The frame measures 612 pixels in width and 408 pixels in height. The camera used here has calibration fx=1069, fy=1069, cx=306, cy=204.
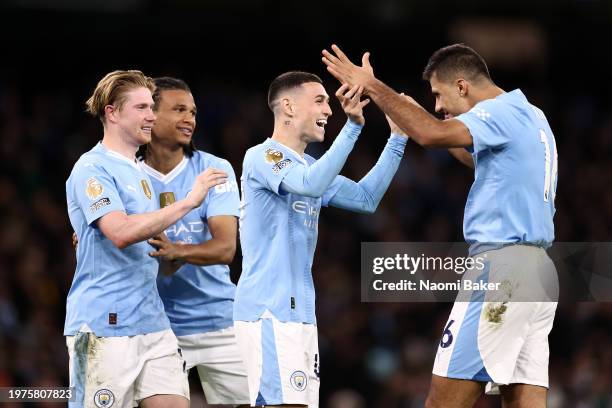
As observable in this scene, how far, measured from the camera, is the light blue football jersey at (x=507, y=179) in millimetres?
6031

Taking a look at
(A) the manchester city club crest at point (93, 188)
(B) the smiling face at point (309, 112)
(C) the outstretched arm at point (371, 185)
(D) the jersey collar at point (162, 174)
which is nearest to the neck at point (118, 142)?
Result: (A) the manchester city club crest at point (93, 188)

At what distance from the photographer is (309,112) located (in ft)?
21.9

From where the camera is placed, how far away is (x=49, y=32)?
17438 millimetres

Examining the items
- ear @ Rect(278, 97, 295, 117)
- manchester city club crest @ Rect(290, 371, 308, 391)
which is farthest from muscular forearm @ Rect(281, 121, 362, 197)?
manchester city club crest @ Rect(290, 371, 308, 391)

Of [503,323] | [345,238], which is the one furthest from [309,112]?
[345,238]

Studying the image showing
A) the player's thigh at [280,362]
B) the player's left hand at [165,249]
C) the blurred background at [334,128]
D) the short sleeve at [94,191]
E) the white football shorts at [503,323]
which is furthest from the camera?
the blurred background at [334,128]

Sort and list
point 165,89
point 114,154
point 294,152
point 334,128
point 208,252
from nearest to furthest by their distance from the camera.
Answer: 1. point 114,154
2. point 294,152
3. point 208,252
4. point 165,89
5. point 334,128

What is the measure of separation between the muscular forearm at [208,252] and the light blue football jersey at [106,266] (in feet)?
1.33

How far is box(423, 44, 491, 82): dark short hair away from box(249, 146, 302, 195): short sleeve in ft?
3.39

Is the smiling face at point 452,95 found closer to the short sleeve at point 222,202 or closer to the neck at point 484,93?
the neck at point 484,93

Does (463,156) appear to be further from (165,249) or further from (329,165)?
(165,249)

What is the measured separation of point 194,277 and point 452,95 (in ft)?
6.93

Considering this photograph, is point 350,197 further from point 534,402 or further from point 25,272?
point 25,272

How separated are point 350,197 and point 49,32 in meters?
11.7
